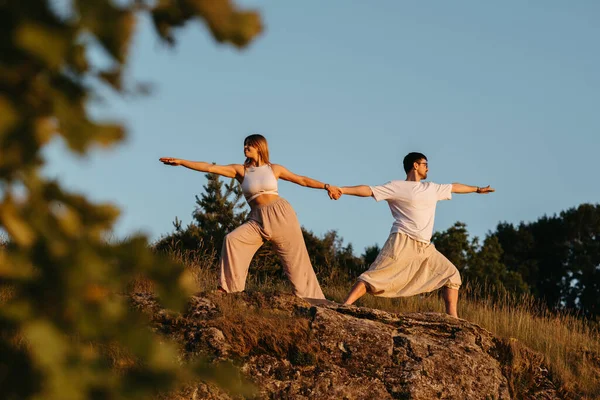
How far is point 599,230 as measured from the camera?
3356 centimetres

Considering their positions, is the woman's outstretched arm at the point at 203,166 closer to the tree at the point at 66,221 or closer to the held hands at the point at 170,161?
the held hands at the point at 170,161

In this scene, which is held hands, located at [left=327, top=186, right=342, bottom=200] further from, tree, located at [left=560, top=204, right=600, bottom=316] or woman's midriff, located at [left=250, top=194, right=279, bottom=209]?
tree, located at [left=560, top=204, right=600, bottom=316]

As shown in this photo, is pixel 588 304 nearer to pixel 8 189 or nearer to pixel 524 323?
pixel 524 323

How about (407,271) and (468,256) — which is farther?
(468,256)

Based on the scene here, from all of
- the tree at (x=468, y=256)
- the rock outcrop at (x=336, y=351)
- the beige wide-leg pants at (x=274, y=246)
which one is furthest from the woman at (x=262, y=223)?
the tree at (x=468, y=256)

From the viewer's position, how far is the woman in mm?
10727

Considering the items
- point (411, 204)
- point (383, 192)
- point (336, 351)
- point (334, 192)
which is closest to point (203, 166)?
point (334, 192)

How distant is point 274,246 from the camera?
11172mm

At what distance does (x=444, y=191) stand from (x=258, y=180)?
8.90ft

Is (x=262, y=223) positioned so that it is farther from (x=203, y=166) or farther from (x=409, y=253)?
(x=409, y=253)

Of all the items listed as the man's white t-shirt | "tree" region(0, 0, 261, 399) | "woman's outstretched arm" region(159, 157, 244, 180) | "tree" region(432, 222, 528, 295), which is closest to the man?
the man's white t-shirt

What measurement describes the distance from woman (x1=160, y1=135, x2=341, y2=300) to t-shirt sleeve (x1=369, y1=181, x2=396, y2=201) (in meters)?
1.30

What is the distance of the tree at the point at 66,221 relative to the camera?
2.04 metres

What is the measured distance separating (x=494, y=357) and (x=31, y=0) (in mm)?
8150
